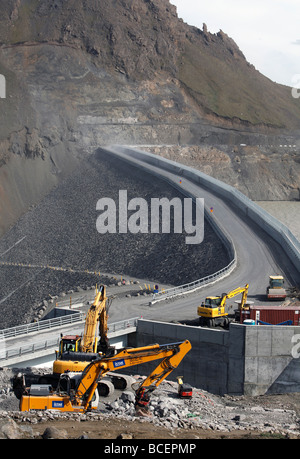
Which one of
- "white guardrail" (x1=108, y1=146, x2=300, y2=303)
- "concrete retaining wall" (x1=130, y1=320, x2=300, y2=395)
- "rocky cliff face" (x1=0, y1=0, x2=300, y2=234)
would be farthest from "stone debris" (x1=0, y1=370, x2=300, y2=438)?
"rocky cliff face" (x1=0, y1=0, x2=300, y2=234)

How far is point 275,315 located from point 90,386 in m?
12.4

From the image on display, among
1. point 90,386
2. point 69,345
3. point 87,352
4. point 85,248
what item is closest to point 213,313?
point 87,352

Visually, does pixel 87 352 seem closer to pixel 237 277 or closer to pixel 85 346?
pixel 85 346

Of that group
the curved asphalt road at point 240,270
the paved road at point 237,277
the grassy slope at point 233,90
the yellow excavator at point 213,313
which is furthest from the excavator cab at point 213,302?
the grassy slope at point 233,90

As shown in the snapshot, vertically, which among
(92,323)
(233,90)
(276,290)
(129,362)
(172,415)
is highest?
(233,90)

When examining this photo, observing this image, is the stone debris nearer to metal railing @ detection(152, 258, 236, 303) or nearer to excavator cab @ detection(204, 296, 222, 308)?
excavator cab @ detection(204, 296, 222, 308)

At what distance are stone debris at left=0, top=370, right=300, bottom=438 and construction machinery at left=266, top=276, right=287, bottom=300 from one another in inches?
473

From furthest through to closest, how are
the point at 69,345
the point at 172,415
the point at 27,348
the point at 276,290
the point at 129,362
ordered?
1. the point at 276,290
2. the point at 27,348
3. the point at 69,345
4. the point at 129,362
5. the point at 172,415

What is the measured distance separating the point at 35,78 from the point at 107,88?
530 inches

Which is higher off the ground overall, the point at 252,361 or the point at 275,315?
the point at 275,315

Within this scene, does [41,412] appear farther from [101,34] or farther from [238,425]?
[101,34]

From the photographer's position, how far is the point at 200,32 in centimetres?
15225

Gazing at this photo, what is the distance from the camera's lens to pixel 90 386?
81.6 feet

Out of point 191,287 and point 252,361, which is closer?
point 252,361
